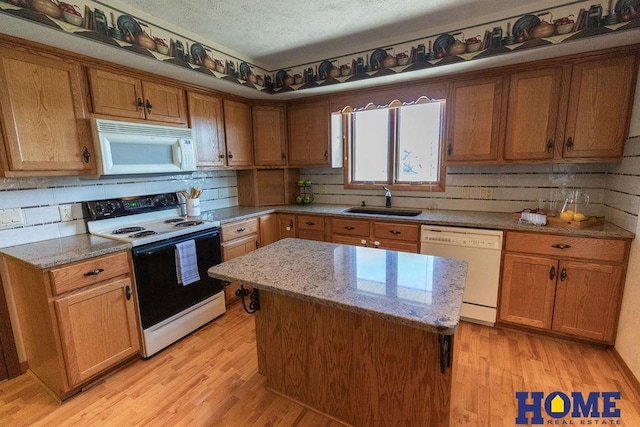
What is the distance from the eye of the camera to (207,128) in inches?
114

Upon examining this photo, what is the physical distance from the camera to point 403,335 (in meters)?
1.33

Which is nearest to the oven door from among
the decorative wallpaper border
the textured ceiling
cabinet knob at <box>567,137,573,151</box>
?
the decorative wallpaper border

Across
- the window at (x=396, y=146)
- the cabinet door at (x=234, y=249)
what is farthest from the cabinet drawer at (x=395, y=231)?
the cabinet door at (x=234, y=249)

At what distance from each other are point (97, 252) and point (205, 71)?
1637 millimetres

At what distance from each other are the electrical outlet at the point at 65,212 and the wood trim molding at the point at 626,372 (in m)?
3.93

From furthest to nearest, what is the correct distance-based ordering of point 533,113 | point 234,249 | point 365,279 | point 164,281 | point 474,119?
point 234,249, point 474,119, point 533,113, point 164,281, point 365,279

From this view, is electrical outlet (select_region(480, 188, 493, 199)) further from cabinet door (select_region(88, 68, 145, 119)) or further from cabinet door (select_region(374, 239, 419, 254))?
cabinet door (select_region(88, 68, 145, 119))

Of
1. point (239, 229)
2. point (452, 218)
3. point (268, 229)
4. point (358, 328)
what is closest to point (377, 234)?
point (452, 218)

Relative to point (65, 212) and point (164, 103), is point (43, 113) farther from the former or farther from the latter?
point (164, 103)

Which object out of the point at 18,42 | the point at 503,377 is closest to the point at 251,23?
the point at 18,42

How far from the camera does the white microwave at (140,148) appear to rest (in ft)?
6.75

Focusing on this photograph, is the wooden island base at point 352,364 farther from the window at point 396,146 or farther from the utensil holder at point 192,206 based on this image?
the window at point 396,146

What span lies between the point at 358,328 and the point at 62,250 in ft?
6.16

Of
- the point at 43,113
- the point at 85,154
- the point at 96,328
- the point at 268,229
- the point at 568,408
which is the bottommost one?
the point at 568,408
